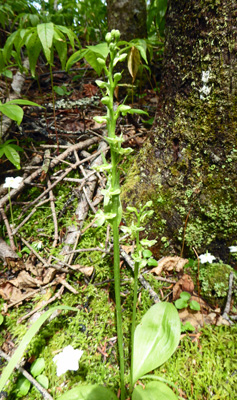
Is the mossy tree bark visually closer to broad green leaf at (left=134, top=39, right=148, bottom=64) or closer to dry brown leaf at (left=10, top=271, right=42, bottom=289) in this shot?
broad green leaf at (left=134, top=39, right=148, bottom=64)

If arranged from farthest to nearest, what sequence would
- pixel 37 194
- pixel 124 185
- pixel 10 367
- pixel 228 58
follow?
pixel 37 194 → pixel 124 185 → pixel 228 58 → pixel 10 367

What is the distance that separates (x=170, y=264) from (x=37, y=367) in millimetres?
1243

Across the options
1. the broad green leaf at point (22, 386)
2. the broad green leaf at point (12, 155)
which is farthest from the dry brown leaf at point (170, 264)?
the broad green leaf at point (12, 155)

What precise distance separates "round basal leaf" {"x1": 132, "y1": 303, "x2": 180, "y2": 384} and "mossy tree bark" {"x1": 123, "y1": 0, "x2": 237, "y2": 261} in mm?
687

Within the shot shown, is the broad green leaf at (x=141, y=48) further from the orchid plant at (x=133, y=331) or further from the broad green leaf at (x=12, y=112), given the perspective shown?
the broad green leaf at (x=12, y=112)

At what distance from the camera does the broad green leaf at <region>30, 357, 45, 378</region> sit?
1580 millimetres

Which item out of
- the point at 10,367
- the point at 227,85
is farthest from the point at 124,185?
the point at 10,367

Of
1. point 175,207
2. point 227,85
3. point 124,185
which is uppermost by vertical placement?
point 227,85

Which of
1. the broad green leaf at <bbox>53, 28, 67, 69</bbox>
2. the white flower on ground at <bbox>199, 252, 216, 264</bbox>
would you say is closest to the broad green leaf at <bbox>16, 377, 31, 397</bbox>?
the white flower on ground at <bbox>199, 252, 216, 264</bbox>

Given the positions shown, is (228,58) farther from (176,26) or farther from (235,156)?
(235,156)

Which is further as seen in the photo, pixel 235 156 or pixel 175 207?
pixel 175 207

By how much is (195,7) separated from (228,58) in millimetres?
489

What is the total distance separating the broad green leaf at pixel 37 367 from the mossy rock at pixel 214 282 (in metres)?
1.29

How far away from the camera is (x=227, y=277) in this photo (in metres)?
1.94
